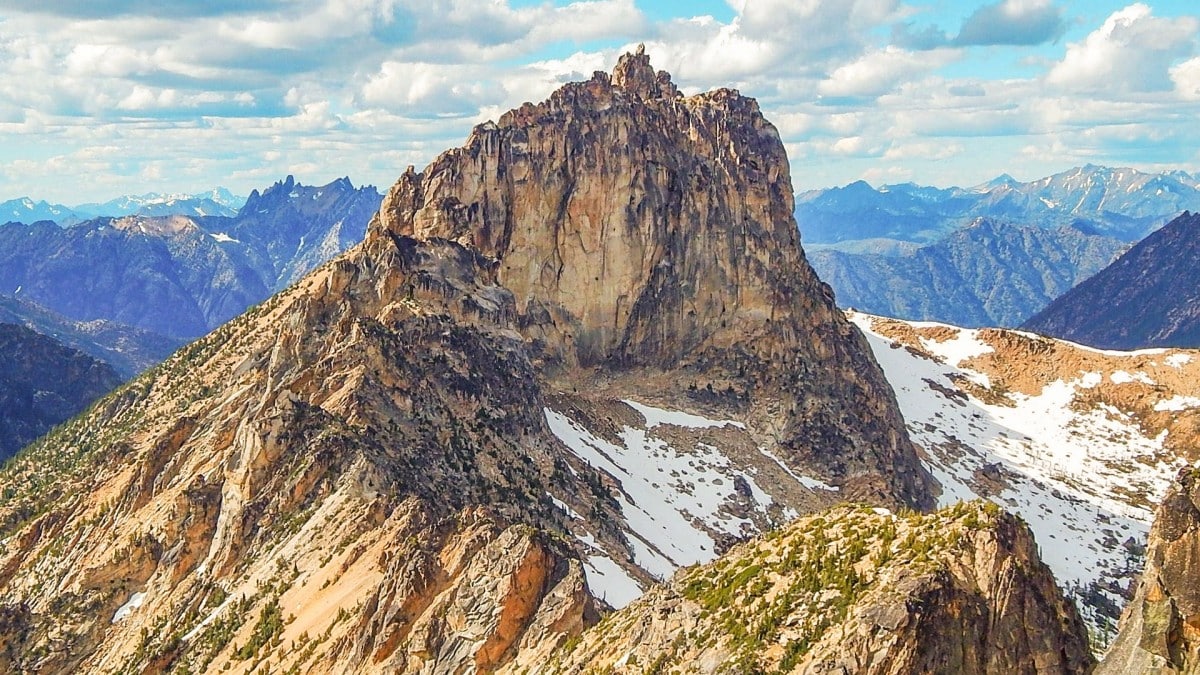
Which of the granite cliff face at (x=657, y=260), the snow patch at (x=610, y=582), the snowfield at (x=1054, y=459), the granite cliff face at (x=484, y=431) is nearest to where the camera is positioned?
the granite cliff face at (x=484, y=431)

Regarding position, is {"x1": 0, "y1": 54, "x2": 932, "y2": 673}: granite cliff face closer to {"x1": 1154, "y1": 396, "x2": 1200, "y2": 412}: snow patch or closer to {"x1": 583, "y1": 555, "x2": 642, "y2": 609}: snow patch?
{"x1": 583, "y1": 555, "x2": 642, "y2": 609}: snow patch

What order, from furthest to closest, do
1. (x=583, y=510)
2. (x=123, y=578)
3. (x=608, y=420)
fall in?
(x=608, y=420) → (x=583, y=510) → (x=123, y=578)

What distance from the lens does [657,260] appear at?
12506 centimetres

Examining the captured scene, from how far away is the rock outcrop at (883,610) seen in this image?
78.1 ft

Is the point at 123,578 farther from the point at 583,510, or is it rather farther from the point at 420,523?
the point at 583,510

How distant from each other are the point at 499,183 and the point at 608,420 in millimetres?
29877

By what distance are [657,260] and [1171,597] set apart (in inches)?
4162

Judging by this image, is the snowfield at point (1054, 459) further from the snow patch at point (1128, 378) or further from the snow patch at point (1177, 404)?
the snow patch at point (1177, 404)

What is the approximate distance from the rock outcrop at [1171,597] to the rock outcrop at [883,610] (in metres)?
3.75

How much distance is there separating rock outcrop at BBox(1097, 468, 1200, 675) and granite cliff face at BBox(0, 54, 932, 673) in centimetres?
1986

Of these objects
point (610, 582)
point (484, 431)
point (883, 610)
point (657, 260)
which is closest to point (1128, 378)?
point (657, 260)

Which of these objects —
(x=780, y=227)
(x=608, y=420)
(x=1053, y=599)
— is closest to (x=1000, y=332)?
(x=780, y=227)

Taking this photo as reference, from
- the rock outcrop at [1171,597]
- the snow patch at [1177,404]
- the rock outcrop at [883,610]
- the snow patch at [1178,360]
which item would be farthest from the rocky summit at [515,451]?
the snow patch at [1178,360]

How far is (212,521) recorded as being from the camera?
62938 millimetres
